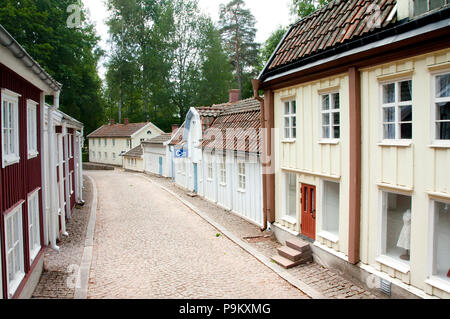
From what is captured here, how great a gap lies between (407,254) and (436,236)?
1067 mm

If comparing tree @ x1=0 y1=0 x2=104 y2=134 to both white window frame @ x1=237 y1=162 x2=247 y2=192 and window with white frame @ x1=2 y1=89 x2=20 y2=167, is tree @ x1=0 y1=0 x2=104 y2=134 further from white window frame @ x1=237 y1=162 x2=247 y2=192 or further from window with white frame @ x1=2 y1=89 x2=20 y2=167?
window with white frame @ x1=2 y1=89 x2=20 y2=167

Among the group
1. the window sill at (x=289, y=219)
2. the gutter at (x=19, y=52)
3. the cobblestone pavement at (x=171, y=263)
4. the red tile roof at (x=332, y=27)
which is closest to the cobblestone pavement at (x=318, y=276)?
the cobblestone pavement at (x=171, y=263)

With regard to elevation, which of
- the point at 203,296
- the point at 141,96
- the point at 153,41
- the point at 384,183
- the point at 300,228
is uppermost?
the point at 153,41

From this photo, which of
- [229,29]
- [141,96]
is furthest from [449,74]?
[141,96]

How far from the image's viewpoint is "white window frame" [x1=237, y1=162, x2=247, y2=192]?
15323mm

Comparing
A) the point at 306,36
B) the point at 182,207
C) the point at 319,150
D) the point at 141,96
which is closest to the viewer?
the point at 319,150

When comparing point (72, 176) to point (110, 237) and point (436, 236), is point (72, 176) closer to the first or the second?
point (110, 237)

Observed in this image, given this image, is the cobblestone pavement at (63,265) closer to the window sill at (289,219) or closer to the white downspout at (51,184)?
the white downspout at (51,184)

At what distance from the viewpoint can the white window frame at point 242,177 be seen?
15.3 meters

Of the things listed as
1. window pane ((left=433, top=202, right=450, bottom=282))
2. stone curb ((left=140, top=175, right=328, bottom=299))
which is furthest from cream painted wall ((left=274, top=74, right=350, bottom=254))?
window pane ((left=433, top=202, right=450, bottom=282))

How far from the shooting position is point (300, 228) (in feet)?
35.0

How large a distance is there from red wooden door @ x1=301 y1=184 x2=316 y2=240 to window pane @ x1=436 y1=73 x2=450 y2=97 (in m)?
4.22

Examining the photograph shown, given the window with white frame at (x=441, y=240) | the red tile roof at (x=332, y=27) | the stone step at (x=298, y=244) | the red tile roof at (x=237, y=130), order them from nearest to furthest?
the window with white frame at (x=441, y=240) → the red tile roof at (x=332, y=27) → the stone step at (x=298, y=244) → the red tile roof at (x=237, y=130)

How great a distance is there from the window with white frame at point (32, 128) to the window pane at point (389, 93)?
24.5ft
